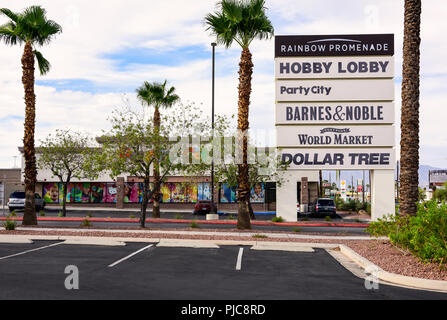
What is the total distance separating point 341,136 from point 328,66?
531 cm

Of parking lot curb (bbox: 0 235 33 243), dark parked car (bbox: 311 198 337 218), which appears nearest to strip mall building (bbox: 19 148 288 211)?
dark parked car (bbox: 311 198 337 218)

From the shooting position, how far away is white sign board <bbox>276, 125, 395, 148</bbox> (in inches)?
1432

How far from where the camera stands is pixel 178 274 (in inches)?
528

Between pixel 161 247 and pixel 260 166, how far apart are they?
19.1 meters

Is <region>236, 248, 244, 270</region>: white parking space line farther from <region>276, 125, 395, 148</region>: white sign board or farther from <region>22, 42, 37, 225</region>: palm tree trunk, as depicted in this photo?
<region>276, 125, 395, 148</region>: white sign board

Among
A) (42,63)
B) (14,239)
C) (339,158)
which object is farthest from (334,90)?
(14,239)

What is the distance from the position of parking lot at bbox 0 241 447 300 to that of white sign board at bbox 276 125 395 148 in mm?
18065

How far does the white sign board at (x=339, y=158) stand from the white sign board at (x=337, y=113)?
2.18 metres

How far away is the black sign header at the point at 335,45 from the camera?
36.2m

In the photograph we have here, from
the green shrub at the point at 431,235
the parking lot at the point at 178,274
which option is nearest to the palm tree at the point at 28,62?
the parking lot at the point at 178,274

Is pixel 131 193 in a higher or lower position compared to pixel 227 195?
higher

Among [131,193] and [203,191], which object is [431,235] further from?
[131,193]

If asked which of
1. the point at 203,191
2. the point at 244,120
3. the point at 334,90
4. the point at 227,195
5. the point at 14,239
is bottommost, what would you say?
the point at 14,239

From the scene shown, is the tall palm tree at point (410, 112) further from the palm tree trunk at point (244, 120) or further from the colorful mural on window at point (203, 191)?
the colorful mural on window at point (203, 191)
